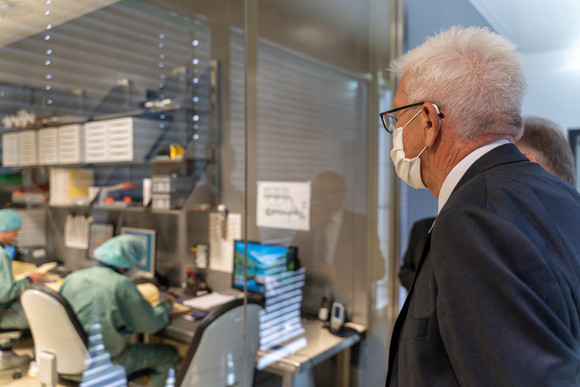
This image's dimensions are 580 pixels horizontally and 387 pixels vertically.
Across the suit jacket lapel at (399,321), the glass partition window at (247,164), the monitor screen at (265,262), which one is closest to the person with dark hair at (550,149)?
the suit jacket lapel at (399,321)

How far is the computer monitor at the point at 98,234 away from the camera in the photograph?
1.91m

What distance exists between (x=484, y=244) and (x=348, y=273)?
199 cm

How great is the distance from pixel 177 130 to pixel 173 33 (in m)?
0.55

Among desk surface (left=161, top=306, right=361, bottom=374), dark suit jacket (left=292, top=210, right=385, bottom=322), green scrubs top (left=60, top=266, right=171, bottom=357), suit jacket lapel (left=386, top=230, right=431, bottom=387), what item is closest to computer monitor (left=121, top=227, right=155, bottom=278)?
green scrubs top (left=60, top=266, right=171, bottom=357)

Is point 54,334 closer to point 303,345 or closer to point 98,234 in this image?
point 98,234

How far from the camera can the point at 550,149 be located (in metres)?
1.55

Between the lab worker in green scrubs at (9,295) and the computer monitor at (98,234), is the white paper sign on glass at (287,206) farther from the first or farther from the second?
the lab worker in green scrubs at (9,295)

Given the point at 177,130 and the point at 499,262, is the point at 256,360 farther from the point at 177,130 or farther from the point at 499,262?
the point at 499,262

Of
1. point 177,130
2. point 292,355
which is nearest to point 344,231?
point 292,355

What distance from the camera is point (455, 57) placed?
92 cm

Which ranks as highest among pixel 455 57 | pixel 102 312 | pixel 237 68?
pixel 237 68

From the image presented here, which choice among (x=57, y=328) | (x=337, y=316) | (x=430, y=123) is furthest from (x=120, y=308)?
(x=430, y=123)

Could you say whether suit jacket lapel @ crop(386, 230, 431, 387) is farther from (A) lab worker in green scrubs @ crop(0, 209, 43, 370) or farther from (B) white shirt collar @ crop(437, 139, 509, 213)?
(A) lab worker in green scrubs @ crop(0, 209, 43, 370)

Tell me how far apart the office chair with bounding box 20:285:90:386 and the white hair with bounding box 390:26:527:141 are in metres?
1.40
